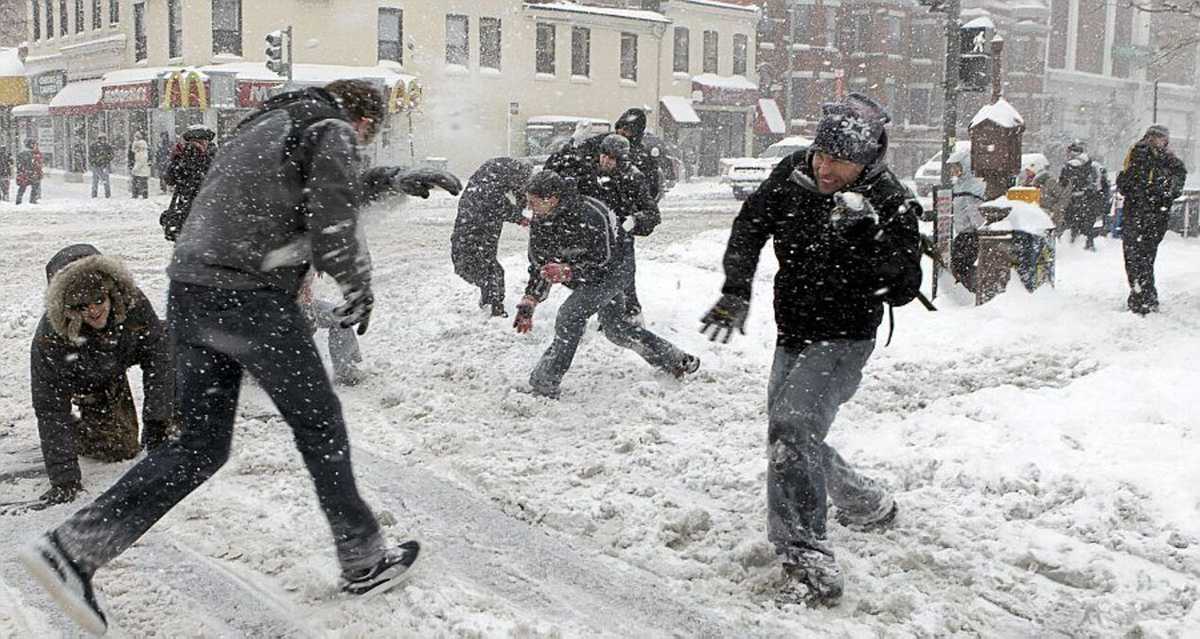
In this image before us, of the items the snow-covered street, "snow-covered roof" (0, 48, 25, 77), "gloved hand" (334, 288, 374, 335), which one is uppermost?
"snow-covered roof" (0, 48, 25, 77)

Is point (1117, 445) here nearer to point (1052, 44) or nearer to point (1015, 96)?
point (1015, 96)

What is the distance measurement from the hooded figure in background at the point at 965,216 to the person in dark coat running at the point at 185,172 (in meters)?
6.56

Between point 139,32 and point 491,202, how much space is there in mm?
27818

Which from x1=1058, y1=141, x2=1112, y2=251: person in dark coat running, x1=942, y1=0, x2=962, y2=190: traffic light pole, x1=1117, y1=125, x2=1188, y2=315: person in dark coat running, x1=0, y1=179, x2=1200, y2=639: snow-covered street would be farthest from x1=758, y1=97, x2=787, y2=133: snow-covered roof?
x1=0, y1=179, x2=1200, y2=639: snow-covered street

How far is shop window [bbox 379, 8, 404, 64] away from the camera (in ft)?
113

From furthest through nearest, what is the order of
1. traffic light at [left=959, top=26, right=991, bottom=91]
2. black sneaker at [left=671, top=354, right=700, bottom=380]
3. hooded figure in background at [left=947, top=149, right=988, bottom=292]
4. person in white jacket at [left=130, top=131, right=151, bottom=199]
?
person in white jacket at [left=130, top=131, right=151, bottom=199] < traffic light at [left=959, top=26, right=991, bottom=91] < hooded figure in background at [left=947, top=149, right=988, bottom=292] < black sneaker at [left=671, top=354, right=700, bottom=380]

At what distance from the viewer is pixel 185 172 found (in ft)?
24.7

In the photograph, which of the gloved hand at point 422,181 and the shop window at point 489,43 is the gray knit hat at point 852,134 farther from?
the shop window at point 489,43

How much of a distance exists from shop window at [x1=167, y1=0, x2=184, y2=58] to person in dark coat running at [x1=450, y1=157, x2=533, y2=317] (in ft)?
83.8

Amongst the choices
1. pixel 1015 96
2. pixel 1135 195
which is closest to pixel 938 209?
pixel 1135 195

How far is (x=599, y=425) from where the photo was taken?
248 inches

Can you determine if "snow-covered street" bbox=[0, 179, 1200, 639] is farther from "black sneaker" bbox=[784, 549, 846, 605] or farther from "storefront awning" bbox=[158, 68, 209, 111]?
"storefront awning" bbox=[158, 68, 209, 111]

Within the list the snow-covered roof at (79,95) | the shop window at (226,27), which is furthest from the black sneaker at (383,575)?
the snow-covered roof at (79,95)

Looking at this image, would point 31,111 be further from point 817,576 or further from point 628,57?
point 817,576
